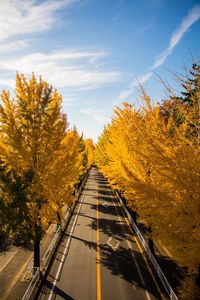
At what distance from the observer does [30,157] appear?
10656 millimetres

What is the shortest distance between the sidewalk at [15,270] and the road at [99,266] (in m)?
1.10

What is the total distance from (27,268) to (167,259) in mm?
8858

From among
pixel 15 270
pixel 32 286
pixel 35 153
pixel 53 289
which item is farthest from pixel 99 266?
pixel 35 153

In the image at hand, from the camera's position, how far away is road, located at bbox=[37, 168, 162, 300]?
1123 centimetres

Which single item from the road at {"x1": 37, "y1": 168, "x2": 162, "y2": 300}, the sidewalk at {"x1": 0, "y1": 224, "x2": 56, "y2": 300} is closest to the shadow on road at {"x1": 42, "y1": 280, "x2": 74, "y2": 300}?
the road at {"x1": 37, "y1": 168, "x2": 162, "y2": 300}

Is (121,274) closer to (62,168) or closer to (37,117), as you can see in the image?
(62,168)

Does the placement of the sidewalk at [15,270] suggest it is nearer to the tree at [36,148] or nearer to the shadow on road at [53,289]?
the shadow on road at [53,289]

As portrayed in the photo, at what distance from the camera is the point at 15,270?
43.2 ft

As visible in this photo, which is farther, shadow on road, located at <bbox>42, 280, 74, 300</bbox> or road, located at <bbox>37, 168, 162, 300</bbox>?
road, located at <bbox>37, 168, 162, 300</bbox>

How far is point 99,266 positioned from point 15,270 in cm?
493

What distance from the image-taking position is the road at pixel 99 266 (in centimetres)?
1123

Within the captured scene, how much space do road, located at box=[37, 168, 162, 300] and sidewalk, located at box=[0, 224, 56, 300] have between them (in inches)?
43.4

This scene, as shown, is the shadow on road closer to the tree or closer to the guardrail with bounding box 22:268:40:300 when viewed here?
the guardrail with bounding box 22:268:40:300

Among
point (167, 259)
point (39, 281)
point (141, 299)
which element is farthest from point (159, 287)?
point (39, 281)
